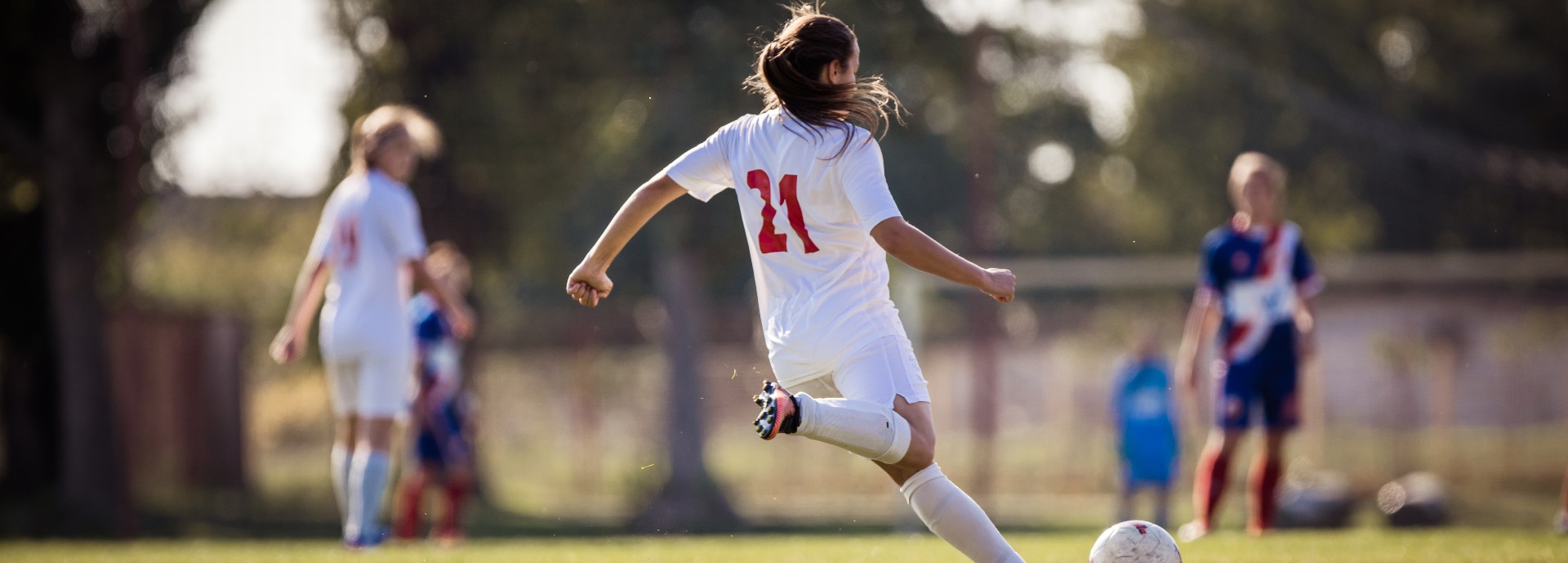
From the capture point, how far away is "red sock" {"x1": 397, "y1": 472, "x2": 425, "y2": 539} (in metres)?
9.95

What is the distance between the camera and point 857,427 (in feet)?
12.1

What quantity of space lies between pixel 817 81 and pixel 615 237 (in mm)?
727

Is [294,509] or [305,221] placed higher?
[305,221]

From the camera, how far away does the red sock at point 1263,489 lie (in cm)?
729

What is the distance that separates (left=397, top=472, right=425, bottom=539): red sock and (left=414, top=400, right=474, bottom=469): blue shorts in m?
0.23

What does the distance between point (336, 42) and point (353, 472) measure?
1311cm

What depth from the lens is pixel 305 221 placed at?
2628cm

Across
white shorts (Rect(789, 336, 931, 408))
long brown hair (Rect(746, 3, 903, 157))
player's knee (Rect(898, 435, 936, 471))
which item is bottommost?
player's knee (Rect(898, 435, 936, 471))

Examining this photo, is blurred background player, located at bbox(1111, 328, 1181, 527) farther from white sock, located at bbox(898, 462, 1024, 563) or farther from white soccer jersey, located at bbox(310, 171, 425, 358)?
white sock, located at bbox(898, 462, 1024, 563)

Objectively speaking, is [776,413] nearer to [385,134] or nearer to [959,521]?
[959,521]

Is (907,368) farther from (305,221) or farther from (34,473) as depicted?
(305,221)

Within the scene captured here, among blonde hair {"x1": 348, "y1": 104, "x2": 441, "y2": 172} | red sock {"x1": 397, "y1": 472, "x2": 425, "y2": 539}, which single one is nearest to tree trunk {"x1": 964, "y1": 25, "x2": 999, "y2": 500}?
red sock {"x1": 397, "y1": 472, "x2": 425, "y2": 539}

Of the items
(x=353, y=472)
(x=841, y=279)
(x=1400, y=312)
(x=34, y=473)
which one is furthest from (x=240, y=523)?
(x=1400, y=312)

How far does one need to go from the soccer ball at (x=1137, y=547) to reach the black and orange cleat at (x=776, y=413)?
43.3 inches
